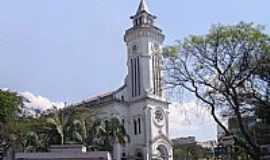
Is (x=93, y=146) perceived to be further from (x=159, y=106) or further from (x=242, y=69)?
(x=159, y=106)

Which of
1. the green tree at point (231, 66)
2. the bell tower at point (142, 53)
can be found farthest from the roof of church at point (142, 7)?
the green tree at point (231, 66)

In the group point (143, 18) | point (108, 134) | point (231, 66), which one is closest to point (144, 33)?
point (143, 18)

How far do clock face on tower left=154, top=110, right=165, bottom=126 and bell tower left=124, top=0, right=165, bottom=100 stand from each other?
2.30 m

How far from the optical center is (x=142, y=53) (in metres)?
64.4

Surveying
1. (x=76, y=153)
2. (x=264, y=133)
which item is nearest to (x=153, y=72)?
(x=264, y=133)

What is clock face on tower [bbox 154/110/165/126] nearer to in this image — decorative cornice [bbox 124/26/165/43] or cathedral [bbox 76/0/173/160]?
cathedral [bbox 76/0/173/160]

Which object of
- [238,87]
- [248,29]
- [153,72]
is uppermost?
[153,72]

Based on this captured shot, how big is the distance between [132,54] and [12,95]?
72.9 feet

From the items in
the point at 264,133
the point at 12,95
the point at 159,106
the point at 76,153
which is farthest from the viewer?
the point at 159,106

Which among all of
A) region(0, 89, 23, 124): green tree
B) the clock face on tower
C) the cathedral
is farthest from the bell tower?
region(0, 89, 23, 124): green tree

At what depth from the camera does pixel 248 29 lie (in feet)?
73.3

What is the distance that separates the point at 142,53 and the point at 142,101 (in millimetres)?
6418

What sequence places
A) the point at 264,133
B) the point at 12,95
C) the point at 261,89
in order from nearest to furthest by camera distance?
the point at 261,89 → the point at 264,133 → the point at 12,95

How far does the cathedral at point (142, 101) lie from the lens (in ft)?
205
